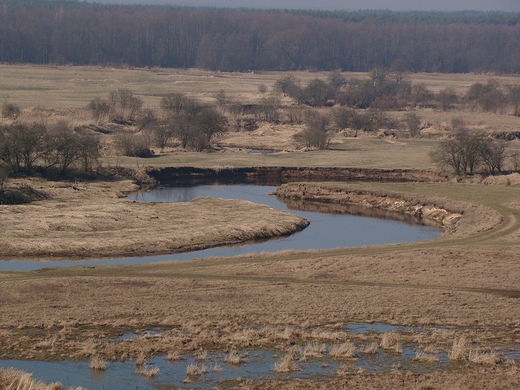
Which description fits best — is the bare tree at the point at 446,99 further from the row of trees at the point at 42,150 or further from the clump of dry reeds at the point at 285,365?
the clump of dry reeds at the point at 285,365

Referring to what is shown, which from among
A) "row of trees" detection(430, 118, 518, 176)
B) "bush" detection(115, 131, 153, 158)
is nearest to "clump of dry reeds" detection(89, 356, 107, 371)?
"row of trees" detection(430, 118, 518, 176)

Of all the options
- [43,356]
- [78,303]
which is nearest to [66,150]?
[78,303]

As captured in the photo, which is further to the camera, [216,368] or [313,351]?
[313,351]

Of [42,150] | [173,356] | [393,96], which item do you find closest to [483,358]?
[173,356]

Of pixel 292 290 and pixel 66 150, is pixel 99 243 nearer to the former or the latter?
pixel 292 290

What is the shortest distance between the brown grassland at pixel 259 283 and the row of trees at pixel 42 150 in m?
2.14

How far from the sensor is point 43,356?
24.6 m

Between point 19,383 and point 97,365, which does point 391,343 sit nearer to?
point 97,365

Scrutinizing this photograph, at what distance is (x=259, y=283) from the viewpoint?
33406mm

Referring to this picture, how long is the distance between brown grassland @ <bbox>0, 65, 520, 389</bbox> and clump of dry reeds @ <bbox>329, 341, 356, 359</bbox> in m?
0.95

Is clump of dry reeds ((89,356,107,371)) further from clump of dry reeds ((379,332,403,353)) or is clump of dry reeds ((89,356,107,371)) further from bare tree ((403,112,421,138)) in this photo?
bare tree ((403,112,421,138))

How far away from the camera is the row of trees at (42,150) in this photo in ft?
184

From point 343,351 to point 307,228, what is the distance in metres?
23.6

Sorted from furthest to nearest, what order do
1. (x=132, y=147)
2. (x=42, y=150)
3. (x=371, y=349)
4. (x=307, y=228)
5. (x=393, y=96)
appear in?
(x=393, y=96)
(x=132, y=147)
(x=42, y=150)
(x=307, y=228)
(x=371, y=349)
